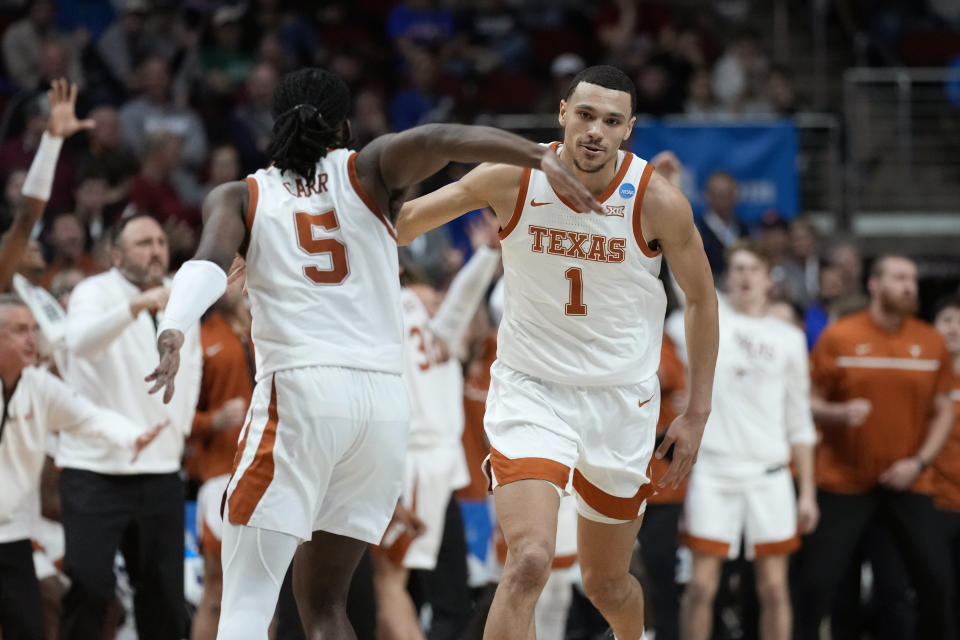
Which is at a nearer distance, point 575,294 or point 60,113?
point 575,294

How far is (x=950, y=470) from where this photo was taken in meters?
9.91

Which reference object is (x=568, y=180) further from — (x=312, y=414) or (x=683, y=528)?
(x=683, y=528)

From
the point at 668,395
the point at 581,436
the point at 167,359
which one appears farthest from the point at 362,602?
the point at 668,395

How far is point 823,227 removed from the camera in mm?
14352

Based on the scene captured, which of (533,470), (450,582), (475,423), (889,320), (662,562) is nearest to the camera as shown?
(533,470)

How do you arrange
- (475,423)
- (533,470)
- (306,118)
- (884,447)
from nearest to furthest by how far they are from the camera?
(306,118) → (533,470) → (884,447) → (475,423)

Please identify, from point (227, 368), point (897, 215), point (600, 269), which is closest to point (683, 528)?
point (227, 368)

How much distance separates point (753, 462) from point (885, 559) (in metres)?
1.21

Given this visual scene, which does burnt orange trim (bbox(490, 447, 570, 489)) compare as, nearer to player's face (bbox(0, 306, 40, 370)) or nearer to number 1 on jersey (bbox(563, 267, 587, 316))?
number 1 on jersey (bbox(563, 267, 587, 316))

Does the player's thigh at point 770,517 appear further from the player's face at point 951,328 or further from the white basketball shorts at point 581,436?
the white basketball shorts at point 581,436

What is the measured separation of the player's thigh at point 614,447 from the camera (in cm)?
584

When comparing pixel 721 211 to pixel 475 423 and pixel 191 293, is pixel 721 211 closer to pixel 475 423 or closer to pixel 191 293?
pixel 475 423

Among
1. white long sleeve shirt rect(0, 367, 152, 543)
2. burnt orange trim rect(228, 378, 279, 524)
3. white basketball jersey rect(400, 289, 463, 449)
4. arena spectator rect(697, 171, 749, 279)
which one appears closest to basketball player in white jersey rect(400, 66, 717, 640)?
burnt orange trim rect(228, 378, 279, 524)

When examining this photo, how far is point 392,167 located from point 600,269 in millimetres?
1121
